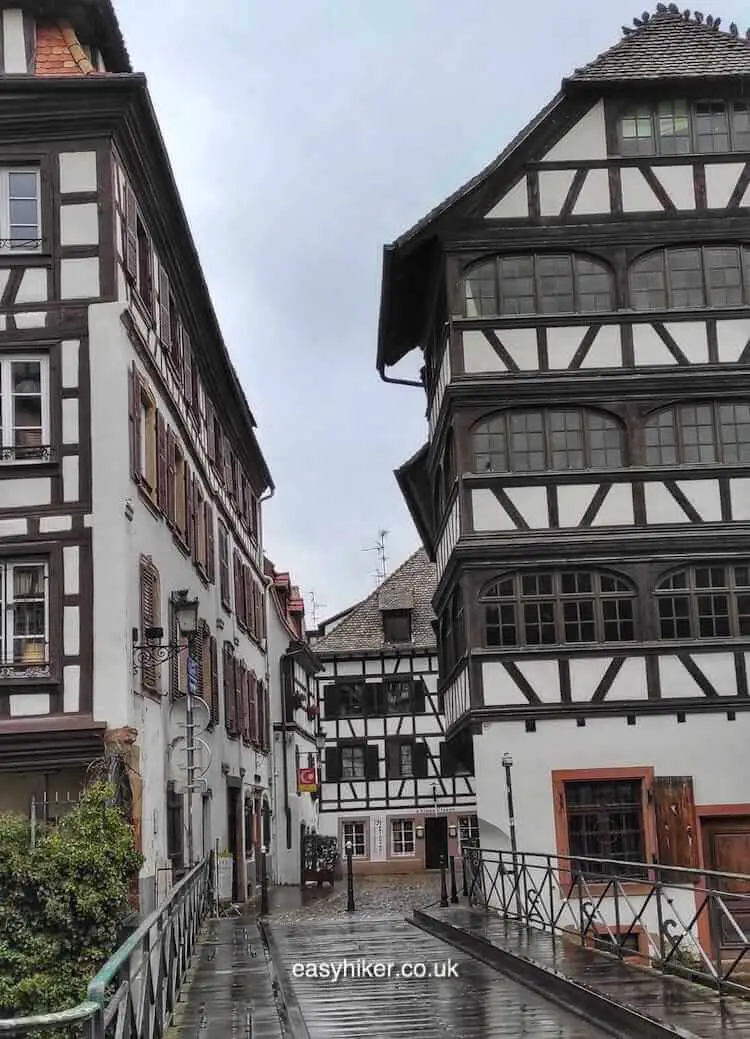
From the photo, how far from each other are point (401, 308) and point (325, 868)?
58.9 feet

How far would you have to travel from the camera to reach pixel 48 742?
17.8 meters

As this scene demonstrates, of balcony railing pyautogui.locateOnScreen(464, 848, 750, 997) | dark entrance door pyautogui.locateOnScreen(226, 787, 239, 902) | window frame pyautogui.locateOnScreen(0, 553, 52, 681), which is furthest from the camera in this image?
dark entrance door pyautogui.locateOnScreen(226, 787, 239, 902)

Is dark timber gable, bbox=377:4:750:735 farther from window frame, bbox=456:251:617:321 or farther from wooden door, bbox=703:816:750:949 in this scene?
wooden door, bbox=703:816:750:949

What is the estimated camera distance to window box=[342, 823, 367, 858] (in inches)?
1868

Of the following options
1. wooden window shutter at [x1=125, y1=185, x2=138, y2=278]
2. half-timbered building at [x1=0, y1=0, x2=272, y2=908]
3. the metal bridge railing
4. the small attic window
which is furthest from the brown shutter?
the small attic window

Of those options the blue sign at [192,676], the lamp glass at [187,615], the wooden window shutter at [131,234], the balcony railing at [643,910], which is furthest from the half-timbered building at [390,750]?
the wooden window shutter at [131,234]

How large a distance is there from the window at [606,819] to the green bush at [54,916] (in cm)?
934

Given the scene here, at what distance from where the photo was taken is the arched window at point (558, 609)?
2302 cm

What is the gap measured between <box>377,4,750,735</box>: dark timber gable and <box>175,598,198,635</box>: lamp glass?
461 cm

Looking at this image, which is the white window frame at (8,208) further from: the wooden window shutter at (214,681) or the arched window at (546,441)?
the wooden window shutter at (214,681)

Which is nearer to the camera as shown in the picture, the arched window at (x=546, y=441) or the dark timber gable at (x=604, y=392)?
the dark timber gable at (x=604, y=392)

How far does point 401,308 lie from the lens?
90.2 ft

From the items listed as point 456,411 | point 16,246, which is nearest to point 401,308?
point 456,411

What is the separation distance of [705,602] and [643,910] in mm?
11377
